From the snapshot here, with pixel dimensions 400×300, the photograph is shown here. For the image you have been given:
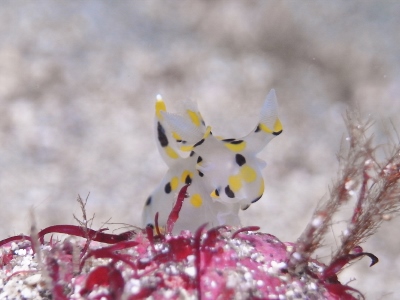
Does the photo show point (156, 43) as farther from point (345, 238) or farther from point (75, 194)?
point (345, 238)

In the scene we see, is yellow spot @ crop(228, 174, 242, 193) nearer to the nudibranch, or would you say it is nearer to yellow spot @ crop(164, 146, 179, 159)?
the nudibranch

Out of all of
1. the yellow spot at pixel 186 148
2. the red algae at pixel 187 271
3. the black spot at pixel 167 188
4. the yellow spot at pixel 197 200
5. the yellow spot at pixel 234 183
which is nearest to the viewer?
the red algae at pixel 187 271

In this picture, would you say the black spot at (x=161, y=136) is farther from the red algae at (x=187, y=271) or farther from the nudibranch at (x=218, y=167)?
the red algae at (x=187, y=271)

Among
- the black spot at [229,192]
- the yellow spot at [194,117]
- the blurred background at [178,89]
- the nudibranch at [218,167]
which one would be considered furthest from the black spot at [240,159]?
the blurred background at [178,89]

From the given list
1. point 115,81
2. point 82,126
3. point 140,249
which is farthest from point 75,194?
point 140,249

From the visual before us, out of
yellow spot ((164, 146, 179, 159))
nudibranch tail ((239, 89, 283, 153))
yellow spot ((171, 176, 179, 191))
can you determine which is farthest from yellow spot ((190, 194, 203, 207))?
nudibranch tail ((239, 89, 283, 153))

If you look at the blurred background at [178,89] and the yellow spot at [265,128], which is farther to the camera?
the blurred background at [178,89]

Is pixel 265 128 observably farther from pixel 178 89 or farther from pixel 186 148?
pixel 178 89
